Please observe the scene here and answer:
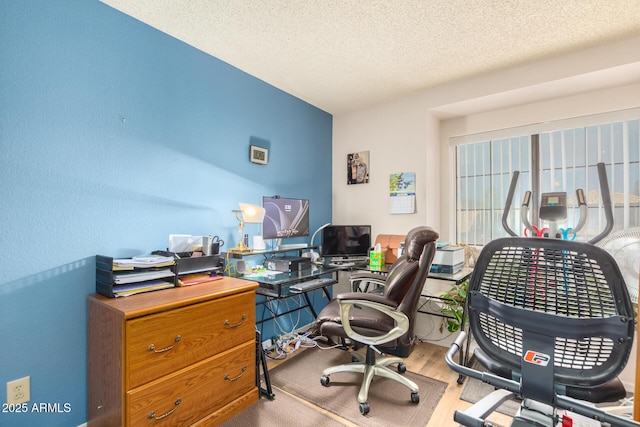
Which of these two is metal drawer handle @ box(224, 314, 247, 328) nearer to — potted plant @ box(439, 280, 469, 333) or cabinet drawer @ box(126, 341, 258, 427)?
cabinet drawer @ box(126, 341, 258, 427)

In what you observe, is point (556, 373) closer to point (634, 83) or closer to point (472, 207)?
point (472, 207)

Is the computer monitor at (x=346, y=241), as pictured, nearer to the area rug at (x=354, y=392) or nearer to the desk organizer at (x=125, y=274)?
the area rug at (x=354, y=392)

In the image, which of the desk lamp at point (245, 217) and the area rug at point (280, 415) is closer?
the area rug at point (280, 415)

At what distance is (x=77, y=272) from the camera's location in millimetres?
1635

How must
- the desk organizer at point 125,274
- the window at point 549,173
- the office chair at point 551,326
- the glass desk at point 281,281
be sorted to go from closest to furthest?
the office chair at point 551,326, the desk organizer at point 125,274, the glass desk at point 281,281, the window at point 549,173

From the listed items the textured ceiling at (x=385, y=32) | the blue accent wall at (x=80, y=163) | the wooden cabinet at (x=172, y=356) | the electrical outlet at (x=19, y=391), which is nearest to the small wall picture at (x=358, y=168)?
the textured ceiling at (x=385, y=32)

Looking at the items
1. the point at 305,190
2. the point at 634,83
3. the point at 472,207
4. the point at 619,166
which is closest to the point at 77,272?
the point at 305,190

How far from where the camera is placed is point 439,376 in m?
2.22

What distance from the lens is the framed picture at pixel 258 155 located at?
2.59m

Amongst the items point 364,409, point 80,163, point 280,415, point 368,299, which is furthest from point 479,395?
point 80,163

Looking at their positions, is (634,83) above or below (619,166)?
above

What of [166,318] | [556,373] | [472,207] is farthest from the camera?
[472,207]

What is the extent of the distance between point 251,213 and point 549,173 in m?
2.61

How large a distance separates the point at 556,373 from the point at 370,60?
2.26 m
